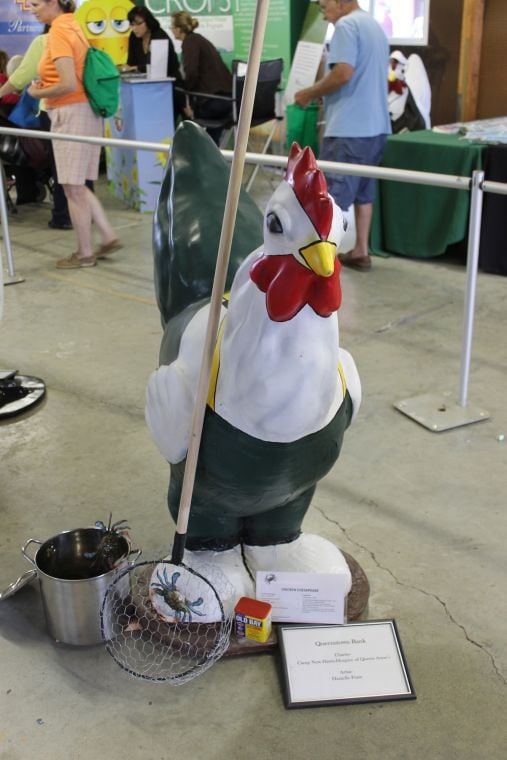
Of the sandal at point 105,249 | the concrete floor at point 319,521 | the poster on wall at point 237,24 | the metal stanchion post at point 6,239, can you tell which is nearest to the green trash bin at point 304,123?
the poster on wall at point 237,24

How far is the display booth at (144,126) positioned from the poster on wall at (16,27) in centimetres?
308

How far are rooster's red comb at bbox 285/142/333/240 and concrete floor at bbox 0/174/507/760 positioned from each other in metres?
1.05

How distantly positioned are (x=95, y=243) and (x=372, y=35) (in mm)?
2264

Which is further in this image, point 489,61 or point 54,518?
point 489,61

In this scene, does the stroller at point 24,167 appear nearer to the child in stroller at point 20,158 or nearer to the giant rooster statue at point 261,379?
the child in stroller at point 20,158

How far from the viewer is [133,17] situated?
7023mm

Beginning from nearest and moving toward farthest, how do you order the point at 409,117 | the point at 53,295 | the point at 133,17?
the point at 53,295
the point at 409,117
the point at 133,17

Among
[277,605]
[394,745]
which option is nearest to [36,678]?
[277,605]

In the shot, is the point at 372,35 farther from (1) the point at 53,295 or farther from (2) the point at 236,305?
(2) the point at 236,305

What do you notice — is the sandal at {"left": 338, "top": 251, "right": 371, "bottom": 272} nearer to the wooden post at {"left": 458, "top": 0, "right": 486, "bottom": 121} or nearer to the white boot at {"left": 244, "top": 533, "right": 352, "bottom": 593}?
the wooden post at {"left": 458, "top": 0, "right": 486, "bottom": 121}

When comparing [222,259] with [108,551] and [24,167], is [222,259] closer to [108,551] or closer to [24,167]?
[108,551]

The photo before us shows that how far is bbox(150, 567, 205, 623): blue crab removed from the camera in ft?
6.29

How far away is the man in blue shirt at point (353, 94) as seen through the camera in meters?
4.22

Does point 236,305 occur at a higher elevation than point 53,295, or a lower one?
higher
